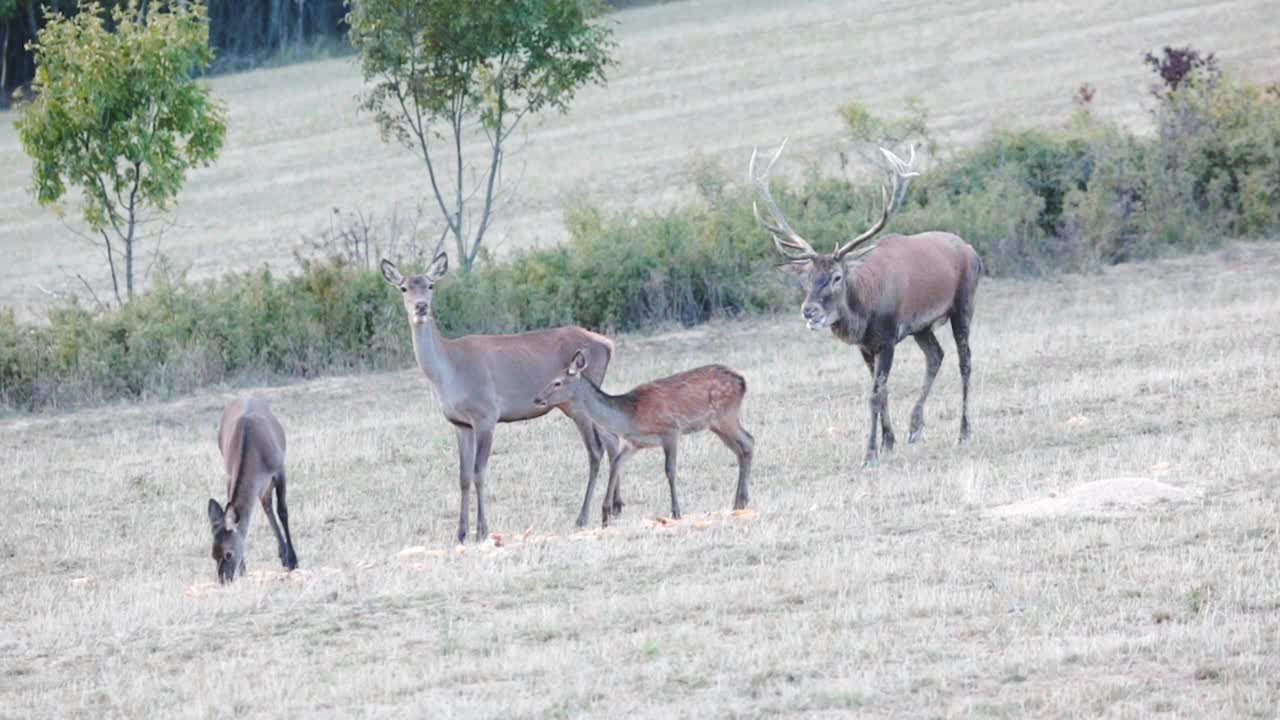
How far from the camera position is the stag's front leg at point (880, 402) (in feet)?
55.1

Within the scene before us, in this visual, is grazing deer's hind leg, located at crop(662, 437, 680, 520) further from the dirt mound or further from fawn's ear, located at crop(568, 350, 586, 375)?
the dirt mound

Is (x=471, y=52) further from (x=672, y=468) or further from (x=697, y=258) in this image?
(x=672, y=468)

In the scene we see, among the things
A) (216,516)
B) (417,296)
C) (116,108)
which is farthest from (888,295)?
(116,108)

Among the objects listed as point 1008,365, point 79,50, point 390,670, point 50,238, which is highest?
point 79,50

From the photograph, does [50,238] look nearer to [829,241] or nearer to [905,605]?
[829,241]

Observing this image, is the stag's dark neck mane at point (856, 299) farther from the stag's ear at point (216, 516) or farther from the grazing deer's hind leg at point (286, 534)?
the stag's ear at point (216, 516)

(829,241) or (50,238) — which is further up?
(829,241)

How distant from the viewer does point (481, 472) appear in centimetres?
1584

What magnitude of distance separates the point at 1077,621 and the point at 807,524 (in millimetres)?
3405

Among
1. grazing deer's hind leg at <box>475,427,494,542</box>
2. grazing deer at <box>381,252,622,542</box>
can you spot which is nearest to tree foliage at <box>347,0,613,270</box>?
grazing deer at <box>381,252,622,542</box>

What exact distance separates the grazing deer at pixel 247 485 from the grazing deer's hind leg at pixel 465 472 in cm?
137

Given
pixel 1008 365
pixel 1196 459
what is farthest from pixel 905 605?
pixel 1008 365

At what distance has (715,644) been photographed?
10.3 m

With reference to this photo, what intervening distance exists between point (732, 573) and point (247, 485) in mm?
4401
